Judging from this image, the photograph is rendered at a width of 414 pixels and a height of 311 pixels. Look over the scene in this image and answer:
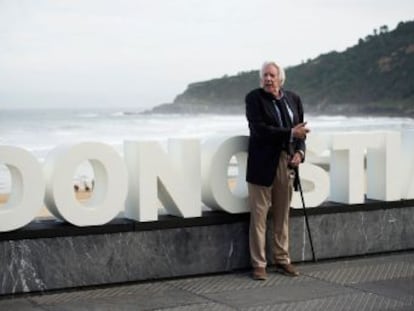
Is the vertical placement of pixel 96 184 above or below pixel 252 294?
above

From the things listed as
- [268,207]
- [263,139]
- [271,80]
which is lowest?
[268,207]

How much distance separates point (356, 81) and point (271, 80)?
5989cm

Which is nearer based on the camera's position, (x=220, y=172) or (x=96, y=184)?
(x=96, y=184)

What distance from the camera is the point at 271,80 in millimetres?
6875

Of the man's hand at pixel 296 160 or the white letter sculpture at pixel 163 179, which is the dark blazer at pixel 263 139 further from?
the white letter sculpture at pixel 163 179

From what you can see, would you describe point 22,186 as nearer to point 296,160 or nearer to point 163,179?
point 163,179

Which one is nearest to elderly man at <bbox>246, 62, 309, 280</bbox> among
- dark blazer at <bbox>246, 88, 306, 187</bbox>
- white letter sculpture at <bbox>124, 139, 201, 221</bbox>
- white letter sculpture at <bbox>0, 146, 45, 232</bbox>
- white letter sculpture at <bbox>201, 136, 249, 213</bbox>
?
dark blazer at <bbox>246, 88, 306, 187</bbox>

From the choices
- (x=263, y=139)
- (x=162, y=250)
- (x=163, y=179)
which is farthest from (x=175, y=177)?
(x=263, y=139)

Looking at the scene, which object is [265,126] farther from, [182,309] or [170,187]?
[182,309]

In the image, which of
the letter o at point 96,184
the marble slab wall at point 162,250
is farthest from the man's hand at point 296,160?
the letter o at point 96,184

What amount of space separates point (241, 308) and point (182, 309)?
0.41 metres

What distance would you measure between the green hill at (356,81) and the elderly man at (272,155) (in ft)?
163

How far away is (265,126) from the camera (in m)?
6.80

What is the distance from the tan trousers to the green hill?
163ft
